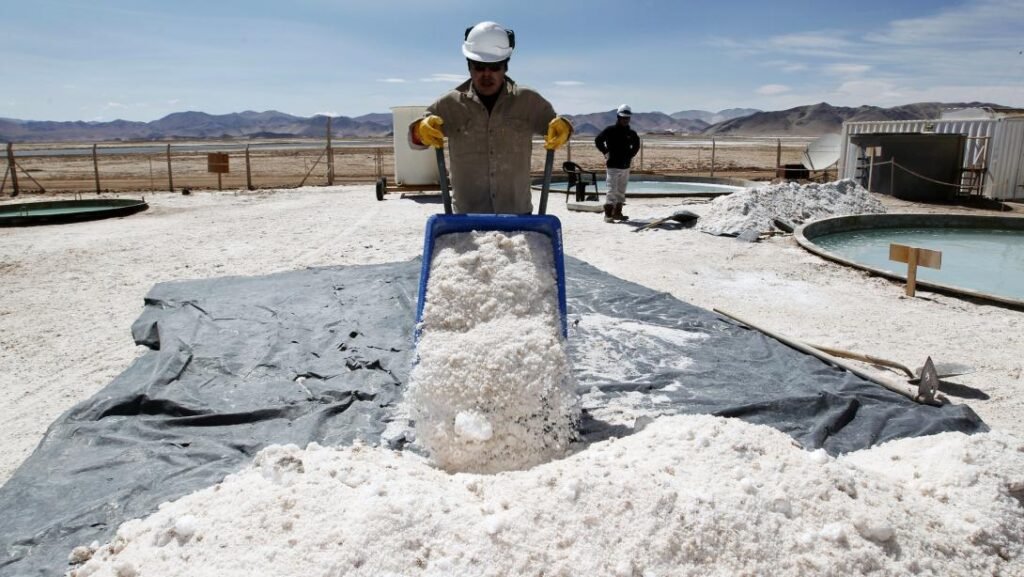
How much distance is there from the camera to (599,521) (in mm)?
2109

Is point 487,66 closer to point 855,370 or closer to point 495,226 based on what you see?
point 495,226

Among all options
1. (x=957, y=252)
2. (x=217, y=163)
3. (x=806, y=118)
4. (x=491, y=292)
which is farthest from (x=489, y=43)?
(x=806, y=118)

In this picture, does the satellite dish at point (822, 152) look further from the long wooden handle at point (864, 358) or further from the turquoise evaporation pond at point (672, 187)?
the long wooden handle at point (864, 358)

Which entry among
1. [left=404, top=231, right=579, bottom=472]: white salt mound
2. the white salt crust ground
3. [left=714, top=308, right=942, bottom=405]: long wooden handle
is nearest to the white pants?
the white salt crust ground

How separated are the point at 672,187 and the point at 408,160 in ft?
23.3

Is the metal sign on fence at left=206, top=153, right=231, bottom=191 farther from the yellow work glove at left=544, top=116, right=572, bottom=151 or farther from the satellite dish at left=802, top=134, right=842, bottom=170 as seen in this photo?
the satellite dish at left=802, top=134, right=842, bottom=170

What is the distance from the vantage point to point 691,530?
2080mm

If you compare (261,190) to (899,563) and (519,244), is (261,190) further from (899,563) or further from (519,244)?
(899,563)

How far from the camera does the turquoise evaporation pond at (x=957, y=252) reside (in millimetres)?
7066

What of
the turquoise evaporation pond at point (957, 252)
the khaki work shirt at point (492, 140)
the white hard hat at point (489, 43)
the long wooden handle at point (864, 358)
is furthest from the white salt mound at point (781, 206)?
the white hard hat at point (489, 43)

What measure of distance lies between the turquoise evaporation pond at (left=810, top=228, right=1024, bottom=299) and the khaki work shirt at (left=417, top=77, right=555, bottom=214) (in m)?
4.58

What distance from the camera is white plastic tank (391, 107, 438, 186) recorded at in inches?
504

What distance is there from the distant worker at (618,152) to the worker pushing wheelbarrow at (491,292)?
248 inches

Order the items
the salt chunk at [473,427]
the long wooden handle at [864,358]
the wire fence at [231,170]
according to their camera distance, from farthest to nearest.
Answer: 1. the wire fence at [231,170]
2. the long wooden handle at [864,358]
3. the salt chunk at [473,427]
